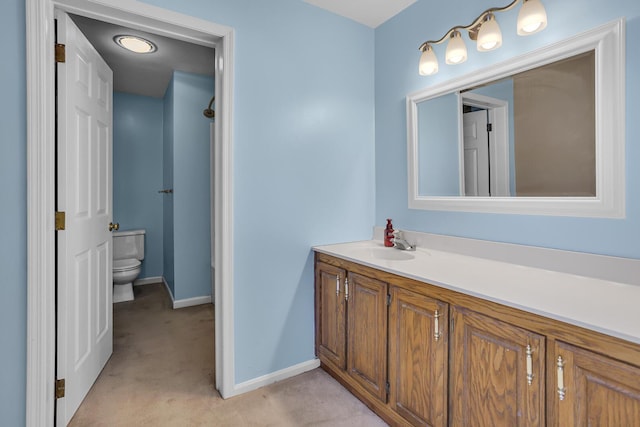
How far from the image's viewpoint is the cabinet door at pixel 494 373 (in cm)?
107

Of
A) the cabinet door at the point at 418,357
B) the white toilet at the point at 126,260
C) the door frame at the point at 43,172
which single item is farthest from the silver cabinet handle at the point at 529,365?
the white toilet at the point at 126,260

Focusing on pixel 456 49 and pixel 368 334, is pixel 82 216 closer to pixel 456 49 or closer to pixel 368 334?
pixel 368 334

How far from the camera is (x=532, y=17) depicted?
1.46m

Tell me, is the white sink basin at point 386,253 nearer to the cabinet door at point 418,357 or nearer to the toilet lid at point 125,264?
the cabinet door at point 418,357

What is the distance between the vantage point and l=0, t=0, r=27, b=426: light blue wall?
142 cm

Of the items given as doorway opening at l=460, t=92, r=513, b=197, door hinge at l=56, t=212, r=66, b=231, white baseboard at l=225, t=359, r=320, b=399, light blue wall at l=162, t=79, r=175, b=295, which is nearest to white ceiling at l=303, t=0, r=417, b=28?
doorway opening at l=460, t=92, r=513, b=197

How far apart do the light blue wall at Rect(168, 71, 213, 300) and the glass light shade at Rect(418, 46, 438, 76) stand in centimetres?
242

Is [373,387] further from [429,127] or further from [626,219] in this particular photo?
[429,127]

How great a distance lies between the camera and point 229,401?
1.90 metres

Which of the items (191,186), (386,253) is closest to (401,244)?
(386,253)

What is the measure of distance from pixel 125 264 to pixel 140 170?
127 cm

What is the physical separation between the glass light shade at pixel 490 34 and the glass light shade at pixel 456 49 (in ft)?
0.55

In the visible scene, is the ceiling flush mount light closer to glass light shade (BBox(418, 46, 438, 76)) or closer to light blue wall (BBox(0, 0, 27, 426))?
light blue wall (BBox(0, 0, 27, 426))

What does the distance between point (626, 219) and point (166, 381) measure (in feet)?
Answer: 8.36
